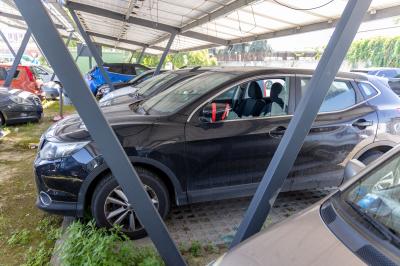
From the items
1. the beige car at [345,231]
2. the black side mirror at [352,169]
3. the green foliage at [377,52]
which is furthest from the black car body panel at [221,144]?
the green foliage at [377,52]

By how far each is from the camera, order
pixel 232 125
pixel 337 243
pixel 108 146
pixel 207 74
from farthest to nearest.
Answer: pixel 207 74 < pixel 232 125 < pixel 108 146 < pixel 337 243

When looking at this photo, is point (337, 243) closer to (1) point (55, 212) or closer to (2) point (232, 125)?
(2) point (232, 125)

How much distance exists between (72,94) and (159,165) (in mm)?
1376

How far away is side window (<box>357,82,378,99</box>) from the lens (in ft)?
13.2

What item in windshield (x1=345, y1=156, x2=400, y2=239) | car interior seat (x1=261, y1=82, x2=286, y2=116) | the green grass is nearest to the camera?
windshield (x1=345, y1=156, x2=400, y2=239)

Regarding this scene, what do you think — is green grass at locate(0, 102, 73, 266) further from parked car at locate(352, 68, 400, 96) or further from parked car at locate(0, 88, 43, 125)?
parked car at locate(352, 68, 400, 96)

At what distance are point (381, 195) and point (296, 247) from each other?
662 mm

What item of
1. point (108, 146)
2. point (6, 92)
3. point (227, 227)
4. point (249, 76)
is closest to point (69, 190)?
point (108, 146)

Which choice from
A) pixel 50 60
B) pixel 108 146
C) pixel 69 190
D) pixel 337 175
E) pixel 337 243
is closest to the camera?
pixel 337 243

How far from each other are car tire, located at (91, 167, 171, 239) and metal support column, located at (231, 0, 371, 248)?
3.30ft

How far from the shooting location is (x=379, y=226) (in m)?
1.66

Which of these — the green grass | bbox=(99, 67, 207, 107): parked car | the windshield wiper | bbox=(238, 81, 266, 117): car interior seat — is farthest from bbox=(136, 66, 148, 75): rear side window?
the windshield wiper

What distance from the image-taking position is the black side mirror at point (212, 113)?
11.2 feet

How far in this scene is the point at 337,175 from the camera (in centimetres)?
394
